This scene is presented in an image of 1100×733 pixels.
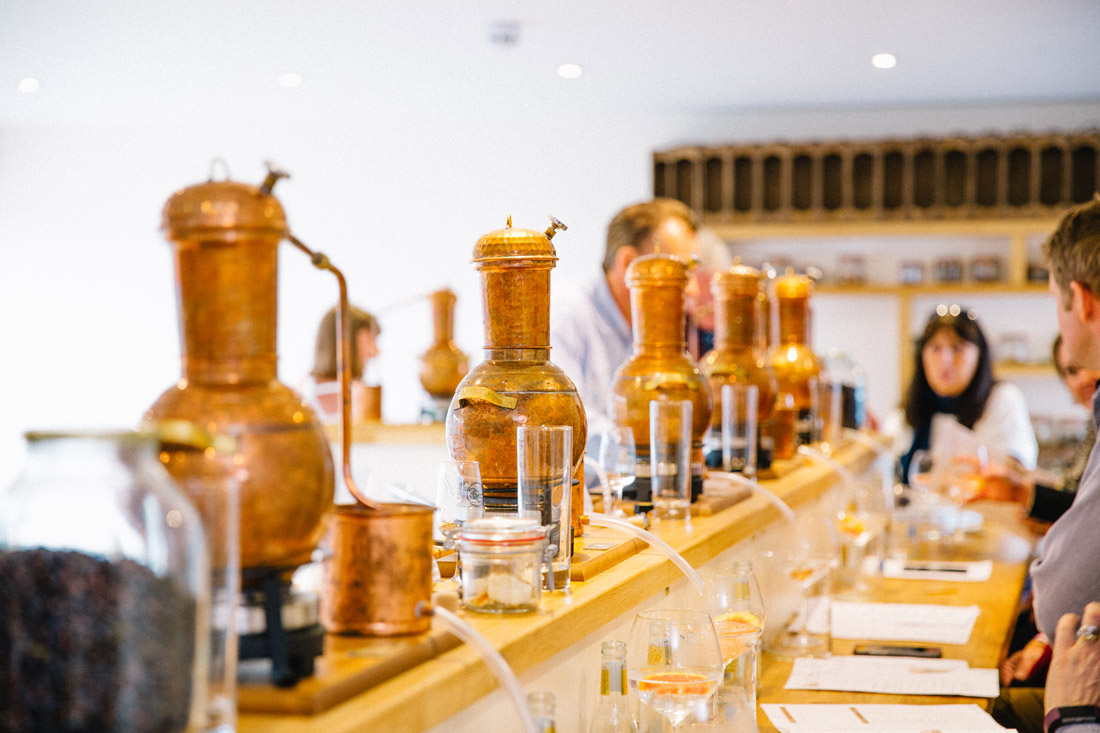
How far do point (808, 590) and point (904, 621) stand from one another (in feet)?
1.07

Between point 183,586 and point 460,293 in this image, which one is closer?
point 183,586

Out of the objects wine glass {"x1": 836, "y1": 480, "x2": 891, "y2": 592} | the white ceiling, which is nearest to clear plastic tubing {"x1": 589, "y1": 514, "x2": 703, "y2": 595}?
wine glass {"x1": 836, "y1": 480, "x2": 891, "y2": 592}

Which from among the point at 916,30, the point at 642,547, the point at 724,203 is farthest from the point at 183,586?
the point at 724,203

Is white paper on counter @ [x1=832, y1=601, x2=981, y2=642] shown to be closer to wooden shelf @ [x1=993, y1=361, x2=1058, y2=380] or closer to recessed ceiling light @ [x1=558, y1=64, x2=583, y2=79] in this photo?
recessed ceiling light @ [x1=558, y1=64, x2=583, y2=79]

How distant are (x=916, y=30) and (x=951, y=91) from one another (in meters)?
1.48

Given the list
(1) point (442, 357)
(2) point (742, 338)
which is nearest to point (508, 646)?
(2) point (742, 338)

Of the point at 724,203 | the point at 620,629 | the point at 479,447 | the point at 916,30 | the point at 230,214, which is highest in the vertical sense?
the point at 916,30

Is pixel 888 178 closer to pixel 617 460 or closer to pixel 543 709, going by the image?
pixel 617 460

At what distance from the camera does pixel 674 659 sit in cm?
142

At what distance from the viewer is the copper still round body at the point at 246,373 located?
1011 millimetres

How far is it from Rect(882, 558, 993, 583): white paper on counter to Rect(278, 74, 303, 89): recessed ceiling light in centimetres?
462

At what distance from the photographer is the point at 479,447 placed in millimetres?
1523

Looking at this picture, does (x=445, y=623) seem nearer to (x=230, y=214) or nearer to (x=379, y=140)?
(x=230, y=214)

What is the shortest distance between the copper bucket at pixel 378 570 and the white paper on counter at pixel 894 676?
110 centimetres
